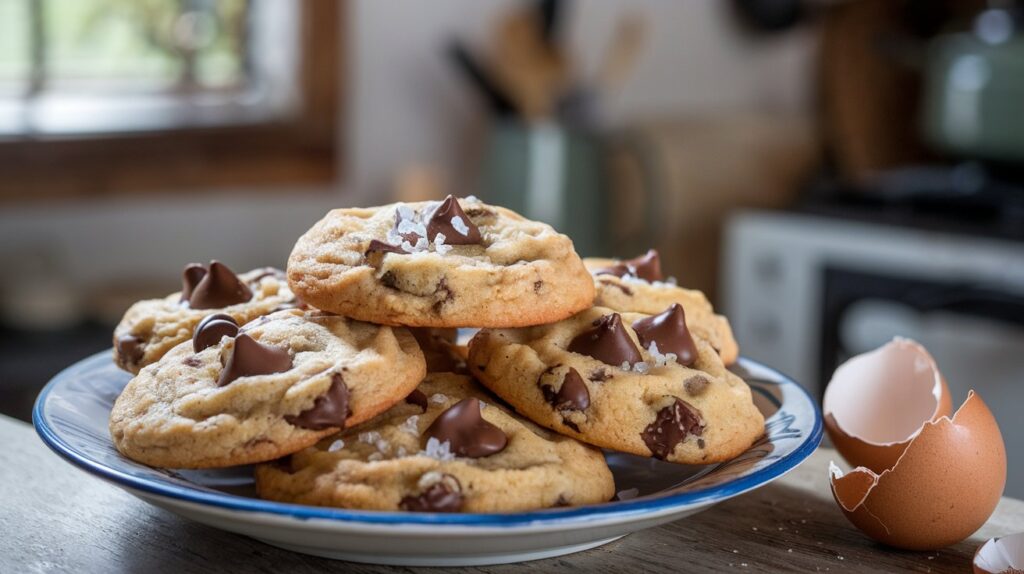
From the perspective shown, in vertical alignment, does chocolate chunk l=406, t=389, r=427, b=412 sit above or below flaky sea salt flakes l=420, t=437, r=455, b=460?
above

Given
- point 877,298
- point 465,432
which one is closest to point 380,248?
point 465,432

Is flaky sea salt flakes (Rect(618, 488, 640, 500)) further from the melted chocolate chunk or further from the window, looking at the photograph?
Answer: the window

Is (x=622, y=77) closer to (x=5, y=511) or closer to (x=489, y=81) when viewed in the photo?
(x=489, y=81)

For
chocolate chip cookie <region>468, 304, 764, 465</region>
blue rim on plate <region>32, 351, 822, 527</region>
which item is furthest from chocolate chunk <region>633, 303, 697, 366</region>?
blue rim on plate <region>32, 351, 822, 527</region>

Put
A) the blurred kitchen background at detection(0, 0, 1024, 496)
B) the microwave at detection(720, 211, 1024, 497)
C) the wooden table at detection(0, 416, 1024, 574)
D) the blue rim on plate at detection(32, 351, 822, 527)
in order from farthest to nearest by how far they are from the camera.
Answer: the blurred kitchen background at detection(0, 0, 1024, 496) < the microwave at detection(720, 211, 1024, 497) < the wooden table at detection(0, 416, 1024, 574) < the blue rim on plate at detection(32, 351, 822, 527)

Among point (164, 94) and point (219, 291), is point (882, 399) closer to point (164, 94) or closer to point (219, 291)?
point (219, 291)

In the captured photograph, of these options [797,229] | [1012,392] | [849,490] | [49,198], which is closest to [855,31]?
[797,229]

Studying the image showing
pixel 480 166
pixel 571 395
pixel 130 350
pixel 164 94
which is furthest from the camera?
pixel 480 166
